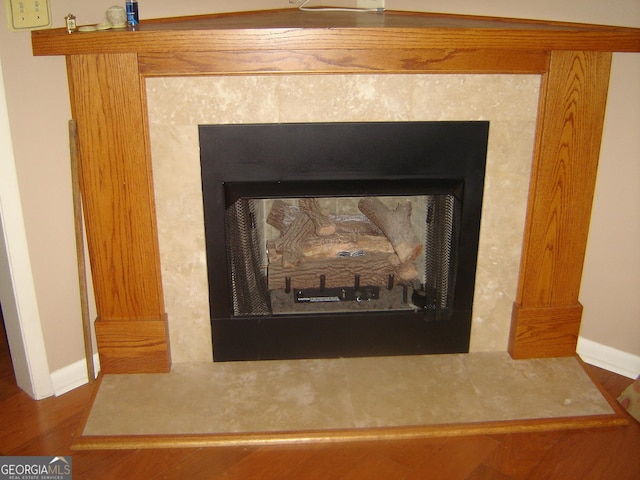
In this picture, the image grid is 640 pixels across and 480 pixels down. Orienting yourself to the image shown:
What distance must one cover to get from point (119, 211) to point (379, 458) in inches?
41.9

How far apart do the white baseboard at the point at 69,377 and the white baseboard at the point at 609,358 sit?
1.74 m

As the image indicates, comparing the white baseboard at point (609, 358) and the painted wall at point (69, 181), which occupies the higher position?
the painted wall at point (69, 181)

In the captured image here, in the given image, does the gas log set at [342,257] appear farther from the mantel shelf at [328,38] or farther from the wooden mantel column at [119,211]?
the mantel shelf at [328,38]

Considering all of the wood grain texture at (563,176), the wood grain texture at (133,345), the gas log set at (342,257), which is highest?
the wood grain texture at (563,176)

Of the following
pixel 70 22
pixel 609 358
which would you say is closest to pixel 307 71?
pixel 70 22

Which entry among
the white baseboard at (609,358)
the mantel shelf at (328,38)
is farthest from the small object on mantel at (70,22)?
the white baseboard at (609,358)

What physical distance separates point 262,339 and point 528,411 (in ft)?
2.93

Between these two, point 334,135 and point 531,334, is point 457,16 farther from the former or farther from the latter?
point 531,334

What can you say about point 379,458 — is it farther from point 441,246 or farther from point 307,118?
point 307,118

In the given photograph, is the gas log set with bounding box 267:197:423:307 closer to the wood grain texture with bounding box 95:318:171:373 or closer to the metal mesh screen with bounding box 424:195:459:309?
the metal mesh screen with bounding box 424:195:459:309

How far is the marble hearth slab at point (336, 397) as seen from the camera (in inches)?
71.9

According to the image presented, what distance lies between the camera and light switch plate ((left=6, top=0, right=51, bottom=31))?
64.9 inches

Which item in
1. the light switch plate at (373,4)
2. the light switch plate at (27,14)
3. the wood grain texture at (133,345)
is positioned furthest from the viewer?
the light switch plate at (373,4)

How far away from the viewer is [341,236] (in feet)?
7.21
